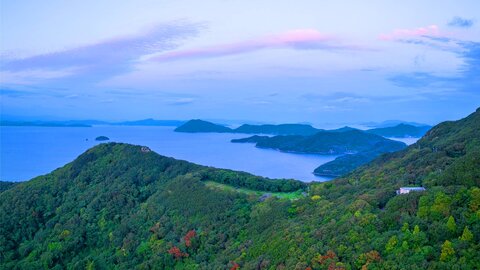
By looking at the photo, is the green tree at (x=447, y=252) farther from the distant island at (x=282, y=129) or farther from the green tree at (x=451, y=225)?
the distant island at (x=282, y=129)

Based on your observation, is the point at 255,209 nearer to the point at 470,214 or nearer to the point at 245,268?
the point at 245,268

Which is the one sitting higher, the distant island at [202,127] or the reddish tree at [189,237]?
the distant island at [202,127]

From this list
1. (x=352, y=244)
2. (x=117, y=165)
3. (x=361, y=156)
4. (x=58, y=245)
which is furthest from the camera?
(x=361, y=156)

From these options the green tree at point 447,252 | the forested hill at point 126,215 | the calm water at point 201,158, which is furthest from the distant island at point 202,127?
the green tree at point 447,252

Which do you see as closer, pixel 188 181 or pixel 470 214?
pixel 470 214

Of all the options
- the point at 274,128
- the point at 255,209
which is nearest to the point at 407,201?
the point at 255,209

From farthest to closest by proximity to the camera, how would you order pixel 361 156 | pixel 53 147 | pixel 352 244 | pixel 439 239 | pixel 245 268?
pixel 53 147, pixel 361 156, pixel 245 268, pixel 352 244, pixel 439 239

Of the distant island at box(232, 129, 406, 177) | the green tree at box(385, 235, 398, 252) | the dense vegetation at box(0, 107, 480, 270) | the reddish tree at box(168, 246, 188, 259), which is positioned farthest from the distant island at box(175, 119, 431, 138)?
the green tree at box(385, 235, 398, 252)
